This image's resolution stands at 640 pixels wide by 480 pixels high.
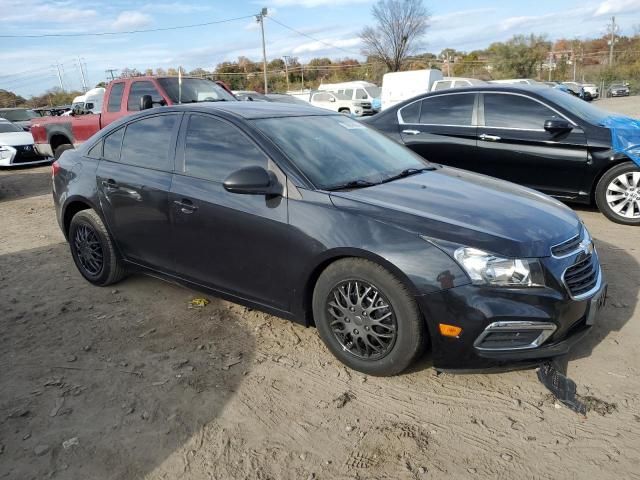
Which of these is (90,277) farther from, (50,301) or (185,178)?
(185,178)

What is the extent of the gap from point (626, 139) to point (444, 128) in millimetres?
2106

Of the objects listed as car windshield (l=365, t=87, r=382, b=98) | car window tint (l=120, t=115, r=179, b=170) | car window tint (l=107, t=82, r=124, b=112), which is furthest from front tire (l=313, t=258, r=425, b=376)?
car windshield (l=365, t=87, r=382, b=98)

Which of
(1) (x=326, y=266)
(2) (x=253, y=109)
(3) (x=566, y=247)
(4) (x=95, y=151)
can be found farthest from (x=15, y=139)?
(3) (x=566, y=247)

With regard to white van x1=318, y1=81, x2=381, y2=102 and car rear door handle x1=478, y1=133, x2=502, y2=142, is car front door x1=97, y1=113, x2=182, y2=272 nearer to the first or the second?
car rear door handle x1=478, y1=133, x2=502, y2=142

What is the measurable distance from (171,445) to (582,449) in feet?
6.54

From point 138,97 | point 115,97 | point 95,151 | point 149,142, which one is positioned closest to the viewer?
point 149,142

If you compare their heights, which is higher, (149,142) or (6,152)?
(149,142)

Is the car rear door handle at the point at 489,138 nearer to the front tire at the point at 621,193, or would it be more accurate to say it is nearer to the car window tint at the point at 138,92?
the front tire at the point at 621,193

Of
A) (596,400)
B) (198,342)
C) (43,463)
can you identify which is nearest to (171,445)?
(43,463)

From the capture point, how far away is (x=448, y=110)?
6.84 metres

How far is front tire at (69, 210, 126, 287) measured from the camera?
433 cm

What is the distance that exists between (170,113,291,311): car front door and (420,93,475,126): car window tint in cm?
408

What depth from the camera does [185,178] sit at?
11.9 feet

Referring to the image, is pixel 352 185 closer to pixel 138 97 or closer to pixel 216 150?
pixel 216 150
